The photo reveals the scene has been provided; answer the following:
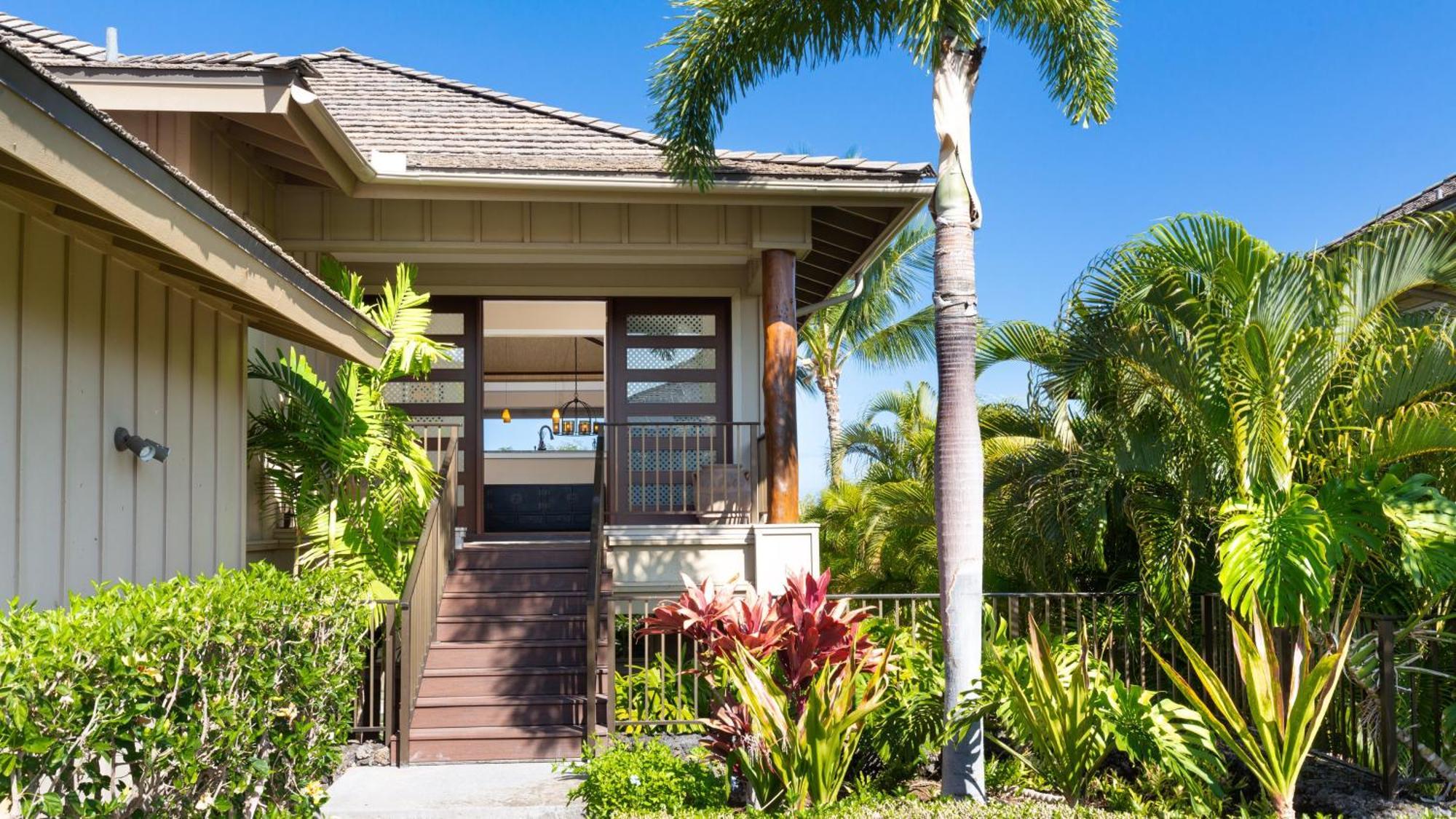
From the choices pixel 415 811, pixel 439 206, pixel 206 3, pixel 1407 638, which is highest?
pixel 206 3

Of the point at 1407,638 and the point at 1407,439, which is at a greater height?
the point at 1407,439

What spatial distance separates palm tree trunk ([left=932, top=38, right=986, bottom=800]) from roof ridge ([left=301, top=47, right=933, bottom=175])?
2.91 m

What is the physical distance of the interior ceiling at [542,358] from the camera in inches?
623

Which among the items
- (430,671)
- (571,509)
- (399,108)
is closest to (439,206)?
(399,108)

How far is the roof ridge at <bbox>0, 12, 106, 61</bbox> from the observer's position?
8.26 m

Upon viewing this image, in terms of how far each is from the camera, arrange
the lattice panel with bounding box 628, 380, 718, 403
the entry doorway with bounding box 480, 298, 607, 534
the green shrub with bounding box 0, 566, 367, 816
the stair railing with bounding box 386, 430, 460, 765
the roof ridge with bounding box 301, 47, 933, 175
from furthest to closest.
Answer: the entry doorway with bounding box 480, 298, 607, 534 → the lattice panel with bounding box 628, 380, 718, 403 → the roof ridge with bounding box 301, 47, 933, 175 → the stair railing with bounding box 386, 430, 460, 765 → the green shrub with bounding box 0, 566, 367, 816

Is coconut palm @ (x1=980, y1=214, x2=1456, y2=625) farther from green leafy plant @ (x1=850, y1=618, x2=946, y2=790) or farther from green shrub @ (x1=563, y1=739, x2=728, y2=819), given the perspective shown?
green shrub @ (x1=563, y1=739, x2=728, y2=819)

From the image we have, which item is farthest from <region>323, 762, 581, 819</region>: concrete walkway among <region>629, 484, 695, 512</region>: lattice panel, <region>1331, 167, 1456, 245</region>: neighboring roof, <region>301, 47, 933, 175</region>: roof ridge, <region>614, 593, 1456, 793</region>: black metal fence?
<region>1331, 167, 1456, 245</region>: neighboring roof

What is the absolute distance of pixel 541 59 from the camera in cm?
2855

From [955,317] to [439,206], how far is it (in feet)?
A: 17.5

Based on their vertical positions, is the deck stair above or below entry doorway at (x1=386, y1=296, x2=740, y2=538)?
below

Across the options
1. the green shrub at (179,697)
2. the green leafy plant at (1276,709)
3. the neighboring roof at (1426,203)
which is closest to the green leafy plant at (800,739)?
the green leafy plant at (1276,709)

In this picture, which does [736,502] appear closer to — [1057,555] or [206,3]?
[1057,555]

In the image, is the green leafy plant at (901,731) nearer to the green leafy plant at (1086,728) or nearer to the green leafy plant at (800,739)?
the green leafy plant at (1086,728)
